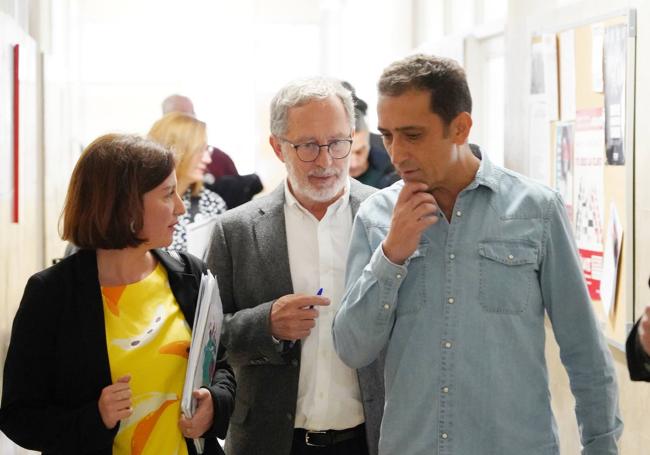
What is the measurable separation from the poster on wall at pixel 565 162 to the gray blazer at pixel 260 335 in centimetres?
143

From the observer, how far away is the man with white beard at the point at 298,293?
2412mm

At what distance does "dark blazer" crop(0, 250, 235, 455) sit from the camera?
2021mm

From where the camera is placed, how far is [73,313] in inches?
82.1

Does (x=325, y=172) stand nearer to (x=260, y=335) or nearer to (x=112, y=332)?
(x=260, y=335)

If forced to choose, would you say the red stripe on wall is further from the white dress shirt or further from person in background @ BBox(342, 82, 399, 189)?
person in background @ BBox(342, 82, 399, 189)

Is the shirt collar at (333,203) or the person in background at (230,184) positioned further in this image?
the person in background at (230,184)

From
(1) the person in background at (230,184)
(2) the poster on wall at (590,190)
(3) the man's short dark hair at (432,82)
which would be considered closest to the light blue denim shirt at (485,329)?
(3) the man's short dark hair at (432,82)

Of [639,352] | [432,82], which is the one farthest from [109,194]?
[639,352]

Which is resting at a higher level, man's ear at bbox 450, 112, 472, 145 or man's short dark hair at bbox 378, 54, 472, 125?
man's short dark hair at bbox 378, 54, 472, 125

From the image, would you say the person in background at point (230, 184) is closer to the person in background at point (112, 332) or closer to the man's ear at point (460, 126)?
the person in background at point (112, 332)

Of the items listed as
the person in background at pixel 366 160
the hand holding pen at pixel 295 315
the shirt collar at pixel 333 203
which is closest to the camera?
the hand holding pen at pixel 295 315

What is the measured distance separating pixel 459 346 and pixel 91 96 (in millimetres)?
7224

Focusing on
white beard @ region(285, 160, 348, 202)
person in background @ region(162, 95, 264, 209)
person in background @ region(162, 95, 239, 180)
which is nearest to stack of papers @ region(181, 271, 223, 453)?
white beard @ region(285, 160, 348, 202)

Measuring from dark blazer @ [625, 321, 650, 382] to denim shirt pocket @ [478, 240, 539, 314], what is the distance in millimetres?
294
